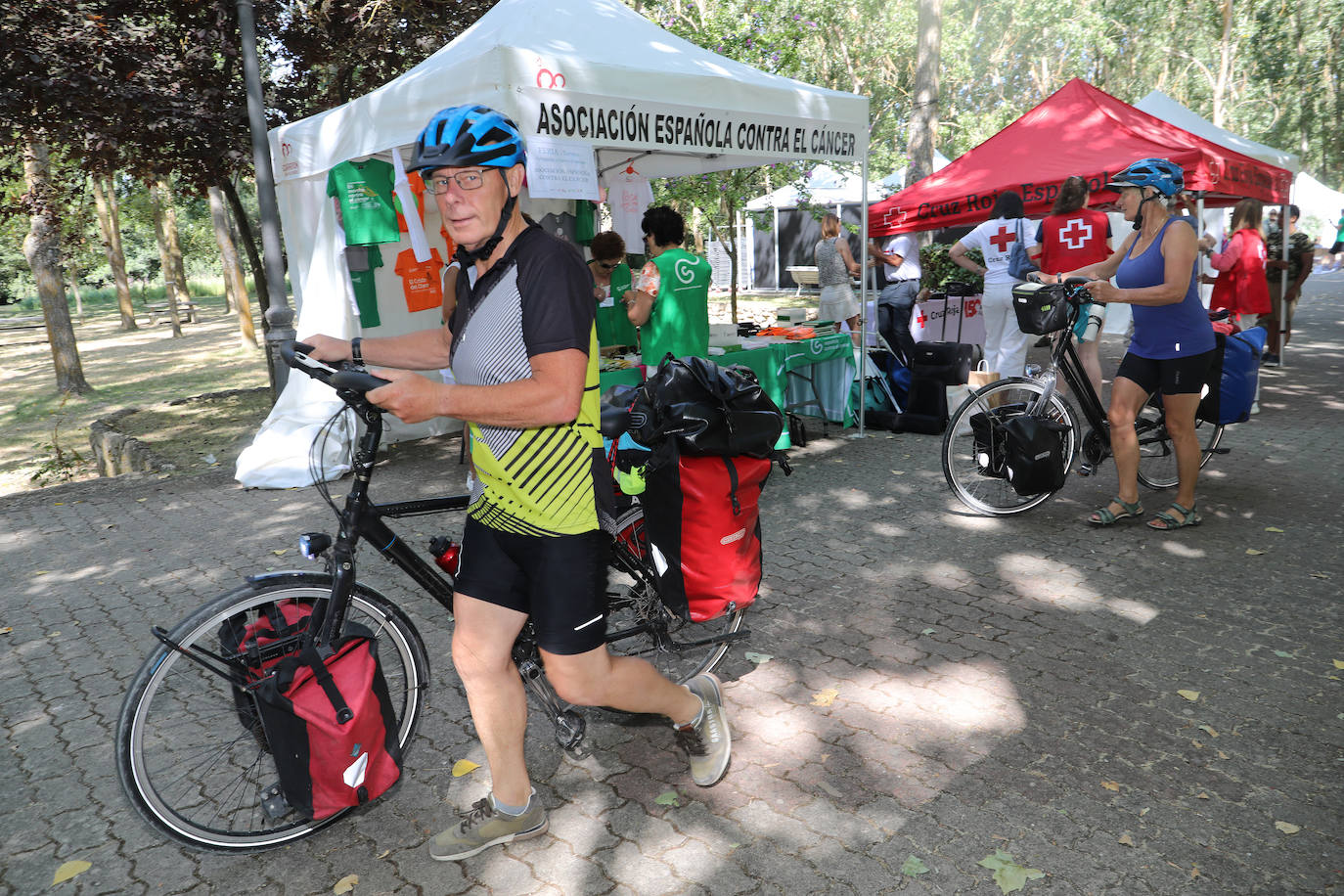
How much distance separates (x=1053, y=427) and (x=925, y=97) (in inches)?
477

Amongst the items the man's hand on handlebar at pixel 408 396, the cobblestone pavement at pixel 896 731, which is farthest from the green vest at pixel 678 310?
the man's hand on handlebar at pixel 408 396

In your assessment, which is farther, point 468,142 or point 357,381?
point 468,142

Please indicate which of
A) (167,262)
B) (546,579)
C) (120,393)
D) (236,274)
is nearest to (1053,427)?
(546,579)

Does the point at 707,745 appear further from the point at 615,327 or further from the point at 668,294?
the point at 615,327

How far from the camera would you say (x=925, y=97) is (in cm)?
1558

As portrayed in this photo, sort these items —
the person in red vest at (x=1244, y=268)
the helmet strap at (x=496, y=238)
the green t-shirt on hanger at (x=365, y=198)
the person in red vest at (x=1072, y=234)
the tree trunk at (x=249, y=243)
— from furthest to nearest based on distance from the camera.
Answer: the tree trunk at (x=249, y=243), the person in red vest at (x=1244, y=268), the person in red vest at (x=1072, y=234), the green t-shirt on hanger at (x=365, y=198), the helmet strap at (x=496, y=238)

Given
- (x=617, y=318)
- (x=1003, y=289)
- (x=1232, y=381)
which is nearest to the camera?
(x=1232, y=381)

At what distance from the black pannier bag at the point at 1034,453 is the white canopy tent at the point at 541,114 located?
2762 mm

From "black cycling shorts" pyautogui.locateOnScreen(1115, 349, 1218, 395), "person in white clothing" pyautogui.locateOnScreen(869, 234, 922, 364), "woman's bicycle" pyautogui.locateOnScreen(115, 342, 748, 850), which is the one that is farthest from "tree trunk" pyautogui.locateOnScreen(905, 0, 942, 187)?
"woman's bicycle" pyautogui.locateOnScreen(115, 342, 748, 850)

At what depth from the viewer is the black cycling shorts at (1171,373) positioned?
4.93 metres

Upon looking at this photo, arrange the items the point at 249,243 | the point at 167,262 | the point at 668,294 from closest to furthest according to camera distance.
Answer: the point at 668,294 → the point at 249,243 → the point at 167,262

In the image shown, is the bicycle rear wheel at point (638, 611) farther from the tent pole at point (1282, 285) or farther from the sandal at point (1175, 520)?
the tent pole at point (1282, 285)

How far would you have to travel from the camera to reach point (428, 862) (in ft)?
8.71

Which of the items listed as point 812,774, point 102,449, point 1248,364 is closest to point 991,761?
point 812,774
